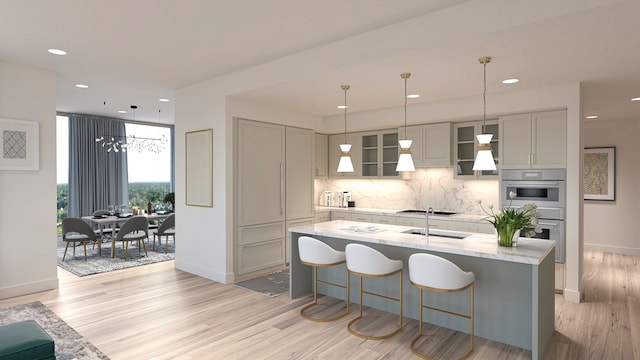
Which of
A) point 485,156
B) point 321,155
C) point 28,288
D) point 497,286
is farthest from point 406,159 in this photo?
point 28,288

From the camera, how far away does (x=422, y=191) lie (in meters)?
6.52

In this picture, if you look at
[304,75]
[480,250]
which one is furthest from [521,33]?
[304,75]

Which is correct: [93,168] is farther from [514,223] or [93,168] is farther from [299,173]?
[514,223]

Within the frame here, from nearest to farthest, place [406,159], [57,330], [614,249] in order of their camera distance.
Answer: [57,330]
[406,159]
[614,249]

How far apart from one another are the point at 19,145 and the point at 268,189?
3097 mm

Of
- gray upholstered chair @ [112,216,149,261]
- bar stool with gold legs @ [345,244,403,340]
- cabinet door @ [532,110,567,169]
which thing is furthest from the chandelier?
cabinet door @ [532,110,567,169]

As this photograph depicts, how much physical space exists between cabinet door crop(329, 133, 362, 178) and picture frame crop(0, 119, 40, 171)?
4533mm

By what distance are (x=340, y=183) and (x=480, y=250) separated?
4.57m

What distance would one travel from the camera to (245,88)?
471cm

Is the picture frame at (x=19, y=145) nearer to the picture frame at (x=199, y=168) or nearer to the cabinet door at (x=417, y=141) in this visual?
the picture frame at (x=199, y=168)

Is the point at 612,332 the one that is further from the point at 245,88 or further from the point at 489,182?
the point at 245,88

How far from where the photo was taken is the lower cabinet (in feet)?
17.6

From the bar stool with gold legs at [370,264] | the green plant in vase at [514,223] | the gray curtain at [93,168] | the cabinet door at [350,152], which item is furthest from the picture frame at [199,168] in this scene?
the gray curtain at [93,168]

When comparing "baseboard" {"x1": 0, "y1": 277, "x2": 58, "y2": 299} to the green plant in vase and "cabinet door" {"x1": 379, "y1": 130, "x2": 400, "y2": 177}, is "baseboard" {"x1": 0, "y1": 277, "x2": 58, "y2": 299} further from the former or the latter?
the green plant in vase
